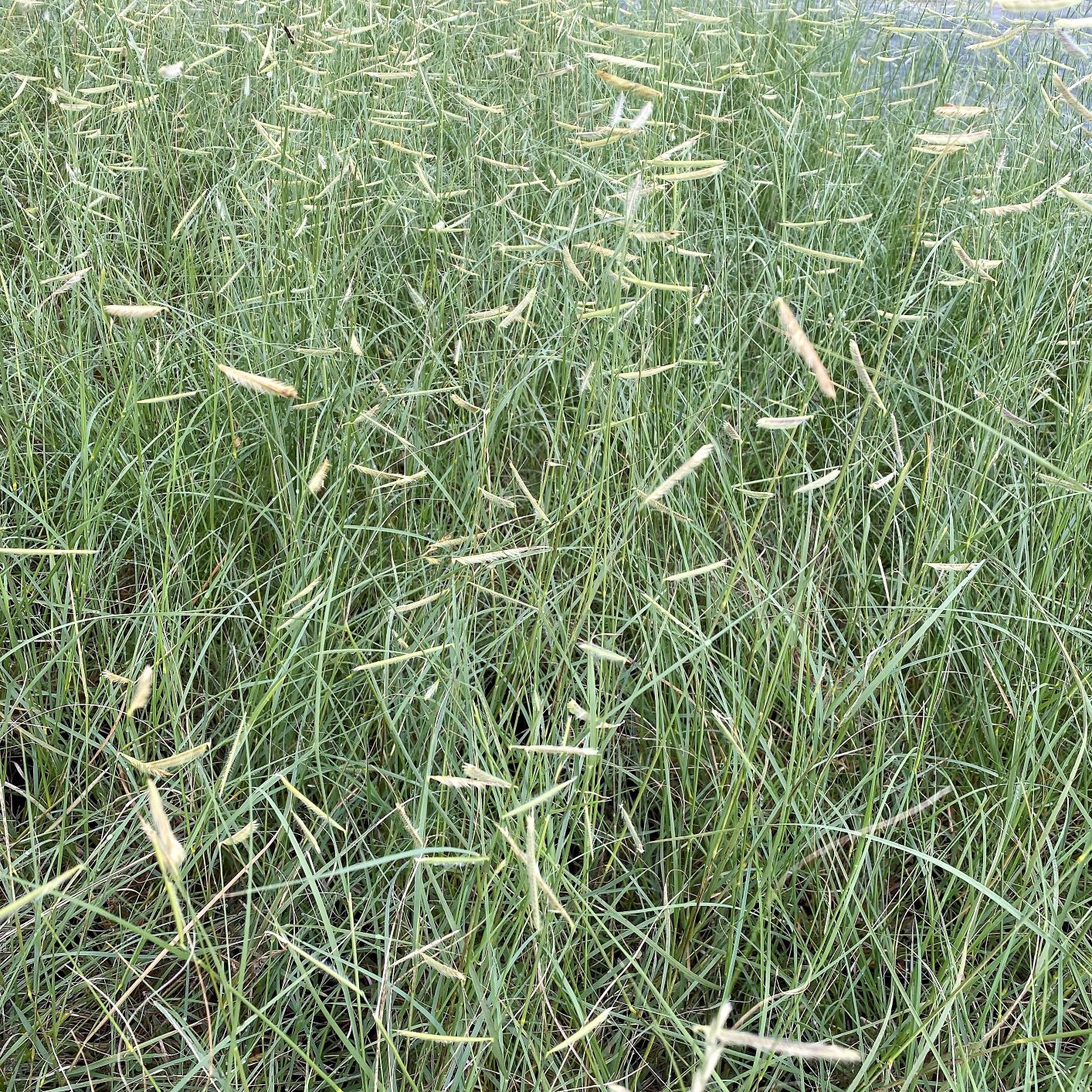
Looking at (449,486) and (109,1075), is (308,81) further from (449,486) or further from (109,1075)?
(109,1075)

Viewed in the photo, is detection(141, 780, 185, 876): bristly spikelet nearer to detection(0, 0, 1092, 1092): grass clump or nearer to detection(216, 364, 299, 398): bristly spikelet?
detection(0, 0, 1092, 1092): grass clump

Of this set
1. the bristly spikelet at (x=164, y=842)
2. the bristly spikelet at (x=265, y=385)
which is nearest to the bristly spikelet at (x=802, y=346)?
the bristly spikelet at (x=265, y=385)

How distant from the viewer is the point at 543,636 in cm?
115

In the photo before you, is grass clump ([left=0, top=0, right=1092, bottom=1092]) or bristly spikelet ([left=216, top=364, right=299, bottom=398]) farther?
grass clump ([left=0, top=0, right=1092, bottom=1092])

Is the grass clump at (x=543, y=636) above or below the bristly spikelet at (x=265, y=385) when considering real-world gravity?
below

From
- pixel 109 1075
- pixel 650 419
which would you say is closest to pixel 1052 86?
pixel 650 419

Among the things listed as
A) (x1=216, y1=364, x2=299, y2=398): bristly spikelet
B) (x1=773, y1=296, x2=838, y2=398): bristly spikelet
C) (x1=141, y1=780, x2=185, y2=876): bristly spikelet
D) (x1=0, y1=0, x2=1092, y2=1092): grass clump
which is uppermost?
(x1=773, y1=296, x2=838, y2=398): bristly spikelet

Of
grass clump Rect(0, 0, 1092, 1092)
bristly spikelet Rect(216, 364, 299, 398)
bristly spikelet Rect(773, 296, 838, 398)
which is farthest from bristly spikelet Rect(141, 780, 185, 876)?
bristly spikelet Rect(773, 296, 838, 398)

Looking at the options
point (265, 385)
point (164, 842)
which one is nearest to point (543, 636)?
point (265, 385)

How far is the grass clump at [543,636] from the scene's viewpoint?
87cm

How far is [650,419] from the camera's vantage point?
137 centimetres

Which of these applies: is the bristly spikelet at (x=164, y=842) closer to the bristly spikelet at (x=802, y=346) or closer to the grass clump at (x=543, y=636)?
the grass clump at (x=543, y=636)

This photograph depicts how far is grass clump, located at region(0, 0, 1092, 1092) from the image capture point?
871mm

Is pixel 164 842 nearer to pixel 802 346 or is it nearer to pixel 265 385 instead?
pixel 265 385
